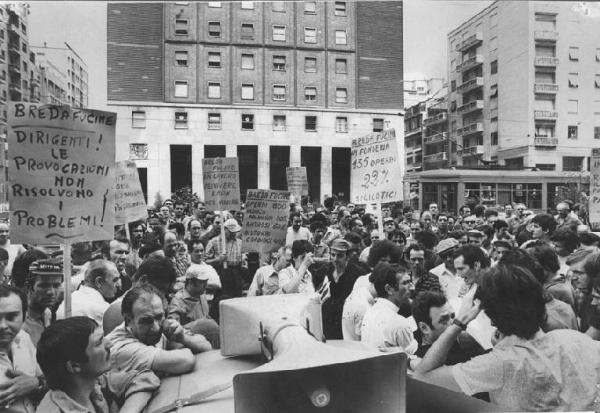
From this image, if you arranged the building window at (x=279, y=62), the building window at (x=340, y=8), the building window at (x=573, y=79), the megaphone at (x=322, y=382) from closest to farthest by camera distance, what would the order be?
the megaphone at (x=322, y=382), the building window at (x=340, y=8), the building window at (x=279, y=62), the building window at (x=573, y=79)

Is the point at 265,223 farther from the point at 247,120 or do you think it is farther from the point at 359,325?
the point at 247,120

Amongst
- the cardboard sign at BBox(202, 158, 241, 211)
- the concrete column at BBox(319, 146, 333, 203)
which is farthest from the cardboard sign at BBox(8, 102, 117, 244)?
the concrete column at BBox(319, 146, 333, 203)

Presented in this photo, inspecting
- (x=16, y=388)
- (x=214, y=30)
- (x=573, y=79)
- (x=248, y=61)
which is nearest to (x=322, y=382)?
(x=16, y=388)

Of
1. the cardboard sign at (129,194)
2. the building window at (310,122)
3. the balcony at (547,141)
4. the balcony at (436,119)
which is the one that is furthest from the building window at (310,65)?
the balcony at (436,119)

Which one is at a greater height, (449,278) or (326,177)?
(326,177)

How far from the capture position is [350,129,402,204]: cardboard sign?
24.1 ft

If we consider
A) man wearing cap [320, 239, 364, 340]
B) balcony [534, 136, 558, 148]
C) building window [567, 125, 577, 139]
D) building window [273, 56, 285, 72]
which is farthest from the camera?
balcony [534, 136, 558, 148]

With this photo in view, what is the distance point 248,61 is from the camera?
969 cm

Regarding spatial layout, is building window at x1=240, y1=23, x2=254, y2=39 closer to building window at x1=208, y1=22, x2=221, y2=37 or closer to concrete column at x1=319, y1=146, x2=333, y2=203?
building window at x1=208, y1=22, x2=221, y2=37

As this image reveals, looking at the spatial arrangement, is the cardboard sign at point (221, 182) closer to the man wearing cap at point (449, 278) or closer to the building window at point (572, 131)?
the man wearing cap at point (449, 278)

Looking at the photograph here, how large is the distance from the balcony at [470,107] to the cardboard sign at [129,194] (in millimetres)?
34159

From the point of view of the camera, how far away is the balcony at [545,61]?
21.5 m

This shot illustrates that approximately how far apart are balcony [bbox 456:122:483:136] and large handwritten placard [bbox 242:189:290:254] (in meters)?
38.2

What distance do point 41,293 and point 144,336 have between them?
1.53 m
